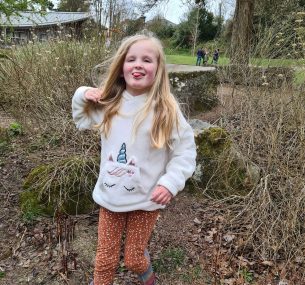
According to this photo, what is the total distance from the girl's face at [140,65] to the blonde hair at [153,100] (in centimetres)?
3

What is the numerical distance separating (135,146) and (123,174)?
0.16 m

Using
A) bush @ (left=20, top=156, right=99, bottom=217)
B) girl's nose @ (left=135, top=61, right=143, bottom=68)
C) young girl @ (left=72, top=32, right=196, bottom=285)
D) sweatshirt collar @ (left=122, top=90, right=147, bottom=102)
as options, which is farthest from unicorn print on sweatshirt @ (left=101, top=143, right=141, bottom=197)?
bush @ (left=20, top=156, right=99, bottom=217)

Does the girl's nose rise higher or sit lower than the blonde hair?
higher

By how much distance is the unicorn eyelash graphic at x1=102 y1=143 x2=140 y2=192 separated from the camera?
2.02 meters

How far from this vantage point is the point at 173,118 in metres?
2.07

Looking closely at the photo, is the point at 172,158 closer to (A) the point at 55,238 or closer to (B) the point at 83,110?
(B) the point at 83,110

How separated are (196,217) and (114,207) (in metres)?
1.50

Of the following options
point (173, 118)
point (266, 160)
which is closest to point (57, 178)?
point (173, 118)

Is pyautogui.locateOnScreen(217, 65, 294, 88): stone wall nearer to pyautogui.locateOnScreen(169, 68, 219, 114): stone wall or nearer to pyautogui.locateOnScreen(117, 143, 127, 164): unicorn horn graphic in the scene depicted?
pyautogui.locateOnScreen(169, 68, 219, 114): stone wall

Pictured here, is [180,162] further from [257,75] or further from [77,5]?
[77,5]

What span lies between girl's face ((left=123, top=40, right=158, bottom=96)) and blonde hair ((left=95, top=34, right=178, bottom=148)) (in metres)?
0.03

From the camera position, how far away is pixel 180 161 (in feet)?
6.72

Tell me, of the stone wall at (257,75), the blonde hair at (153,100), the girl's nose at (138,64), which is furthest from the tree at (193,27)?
the girl's nose at (138,64)

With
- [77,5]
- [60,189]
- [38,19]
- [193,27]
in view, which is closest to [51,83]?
[38,19]
